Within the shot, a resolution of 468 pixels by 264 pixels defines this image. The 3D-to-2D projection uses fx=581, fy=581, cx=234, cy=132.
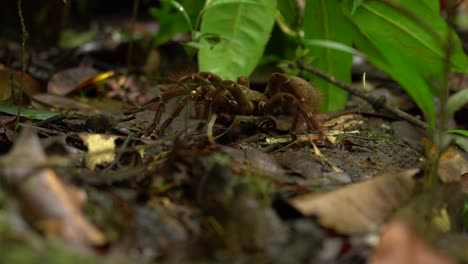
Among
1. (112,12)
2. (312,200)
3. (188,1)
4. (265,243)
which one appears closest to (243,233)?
(265,243)

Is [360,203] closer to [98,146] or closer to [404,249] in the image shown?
[404,249]

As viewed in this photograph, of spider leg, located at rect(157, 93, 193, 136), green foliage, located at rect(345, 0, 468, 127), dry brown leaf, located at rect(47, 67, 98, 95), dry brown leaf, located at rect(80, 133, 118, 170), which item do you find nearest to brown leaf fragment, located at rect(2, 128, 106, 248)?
dry brown leaf, located at rect(80, 133, 118, 170)

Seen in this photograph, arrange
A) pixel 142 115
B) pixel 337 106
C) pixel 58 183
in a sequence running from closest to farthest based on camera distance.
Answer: pixel 58 183 → pixel 142 115 → pixel 337 106

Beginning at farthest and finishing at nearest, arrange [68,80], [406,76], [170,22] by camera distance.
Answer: [170,22] < [68,80] < [406,76]

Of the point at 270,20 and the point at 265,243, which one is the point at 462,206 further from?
the point at 270,20

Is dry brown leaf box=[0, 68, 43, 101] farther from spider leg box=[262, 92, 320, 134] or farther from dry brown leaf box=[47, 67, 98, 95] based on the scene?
spider leg box=[262, 92, 320, 134]

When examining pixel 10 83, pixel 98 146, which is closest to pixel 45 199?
pixel 98 146

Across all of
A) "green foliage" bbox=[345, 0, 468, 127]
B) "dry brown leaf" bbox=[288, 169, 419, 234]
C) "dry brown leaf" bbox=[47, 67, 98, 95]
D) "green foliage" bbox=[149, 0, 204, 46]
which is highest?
"green foliage" bbox=[345, 0, 468, 127]
